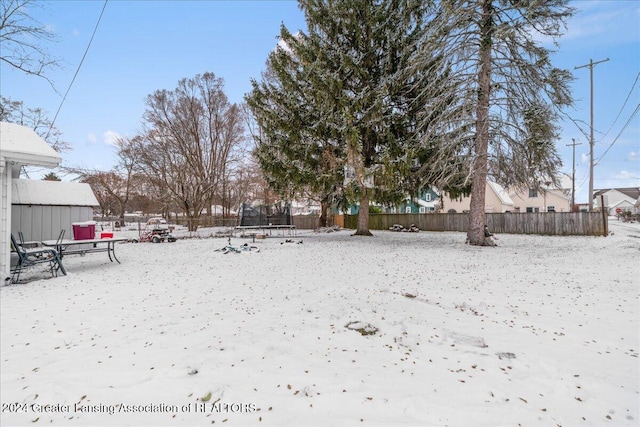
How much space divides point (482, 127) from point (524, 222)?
9.26 metres

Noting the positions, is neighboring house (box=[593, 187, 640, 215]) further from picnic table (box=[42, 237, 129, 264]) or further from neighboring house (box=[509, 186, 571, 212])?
picnic table (box=[42, 237, 129, 264])

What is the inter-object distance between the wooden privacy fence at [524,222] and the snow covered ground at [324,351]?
1131cm

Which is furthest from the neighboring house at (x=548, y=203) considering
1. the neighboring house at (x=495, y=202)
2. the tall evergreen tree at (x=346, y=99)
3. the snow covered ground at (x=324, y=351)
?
the snow covered ground at (x=324, y=351)

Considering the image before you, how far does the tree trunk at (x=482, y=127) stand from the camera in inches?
424

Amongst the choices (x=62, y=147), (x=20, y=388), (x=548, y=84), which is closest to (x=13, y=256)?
(x=20, y=388)

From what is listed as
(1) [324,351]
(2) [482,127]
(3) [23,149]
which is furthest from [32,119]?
(2) [482,127]

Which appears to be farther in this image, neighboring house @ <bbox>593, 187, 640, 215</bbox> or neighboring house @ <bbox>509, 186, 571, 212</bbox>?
neighboring house @ <bbox>593, 187, 640, 215</bbox>

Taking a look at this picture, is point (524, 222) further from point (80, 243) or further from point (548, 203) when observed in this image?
Result: point (548, 203)

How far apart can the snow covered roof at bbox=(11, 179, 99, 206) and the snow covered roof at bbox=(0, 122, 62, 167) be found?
16.2 ft

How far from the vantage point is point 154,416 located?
6.90 ft

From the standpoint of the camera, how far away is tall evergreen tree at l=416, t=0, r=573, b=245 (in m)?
10.2

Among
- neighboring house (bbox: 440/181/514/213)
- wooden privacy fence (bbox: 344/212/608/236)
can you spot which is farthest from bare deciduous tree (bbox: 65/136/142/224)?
neighboring house (bbox: 440/181/514/213)

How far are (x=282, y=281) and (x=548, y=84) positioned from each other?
11416 mm

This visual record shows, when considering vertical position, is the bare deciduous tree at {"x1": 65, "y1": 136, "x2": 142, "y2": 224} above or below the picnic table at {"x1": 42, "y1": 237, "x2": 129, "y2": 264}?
above
